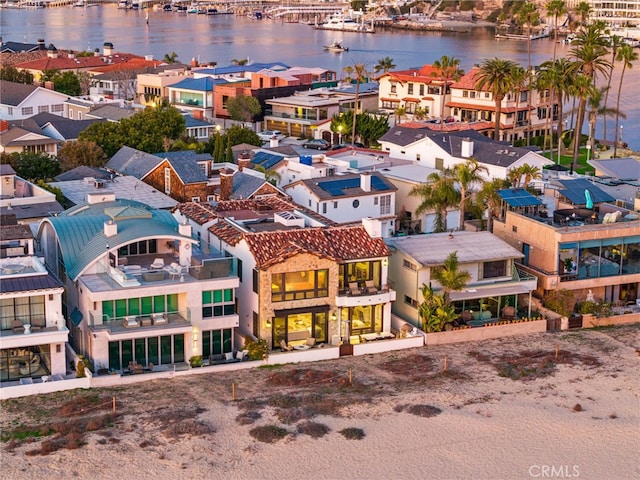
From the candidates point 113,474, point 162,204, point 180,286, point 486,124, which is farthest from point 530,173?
point 486,124

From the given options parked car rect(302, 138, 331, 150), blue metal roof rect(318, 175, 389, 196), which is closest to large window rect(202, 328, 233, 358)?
blue metal roof rect(318, 175, 389, 196)

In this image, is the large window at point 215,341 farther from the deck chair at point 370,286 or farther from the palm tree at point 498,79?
the palm tree at point 498,79

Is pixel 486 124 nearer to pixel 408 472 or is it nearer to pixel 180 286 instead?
pixel 180 286

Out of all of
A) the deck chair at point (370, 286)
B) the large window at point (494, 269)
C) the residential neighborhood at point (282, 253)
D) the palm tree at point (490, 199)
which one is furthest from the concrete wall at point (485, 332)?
the palm tree at point (490, 199)

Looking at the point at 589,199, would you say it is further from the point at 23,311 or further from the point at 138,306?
the point at 23,311

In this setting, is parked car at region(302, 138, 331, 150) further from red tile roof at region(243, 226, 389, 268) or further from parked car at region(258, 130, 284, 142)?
red tile roof at region(243, 226, 389, 268)
